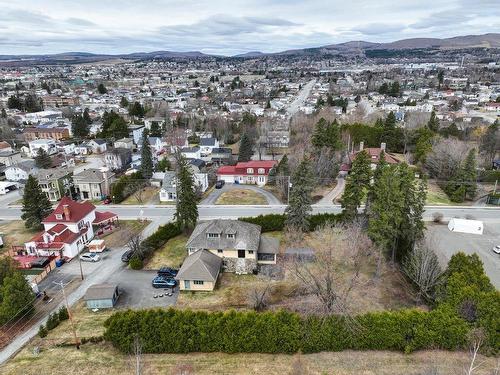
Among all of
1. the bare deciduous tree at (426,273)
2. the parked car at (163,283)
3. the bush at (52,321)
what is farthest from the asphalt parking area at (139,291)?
the bare deciduous tree at (426,273)

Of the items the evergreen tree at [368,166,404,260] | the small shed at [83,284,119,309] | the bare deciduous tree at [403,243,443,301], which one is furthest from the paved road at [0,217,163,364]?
the bare deciduous tree at [403,243,443,301]

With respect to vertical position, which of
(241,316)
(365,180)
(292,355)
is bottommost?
(292,355)

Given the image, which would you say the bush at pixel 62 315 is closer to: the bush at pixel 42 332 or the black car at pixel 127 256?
the bush at pixel 42 332

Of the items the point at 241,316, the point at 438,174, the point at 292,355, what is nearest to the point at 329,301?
the point at 292,355

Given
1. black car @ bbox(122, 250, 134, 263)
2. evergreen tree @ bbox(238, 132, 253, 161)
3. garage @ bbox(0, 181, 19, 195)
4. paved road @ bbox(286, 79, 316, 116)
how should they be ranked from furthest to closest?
paved road @ bbox(286, 79, 316, 116)
evergreen tree @ bbox(238, 132, 253, 161)
garage @ bbox(0, 181, 19, 195)
black car @ bbox(122, 250, 134, 263)

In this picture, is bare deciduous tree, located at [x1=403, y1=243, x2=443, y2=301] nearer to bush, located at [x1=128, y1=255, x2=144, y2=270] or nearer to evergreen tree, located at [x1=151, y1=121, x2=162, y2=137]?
bush, located at [x1=128, y1=255, x2=144, y2=270]

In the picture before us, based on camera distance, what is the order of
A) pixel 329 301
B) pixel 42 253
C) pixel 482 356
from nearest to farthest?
pixel 482 356 < pixel 329 301 < pixel 42 253

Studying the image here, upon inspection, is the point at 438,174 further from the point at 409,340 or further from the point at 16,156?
the point at 16,156
